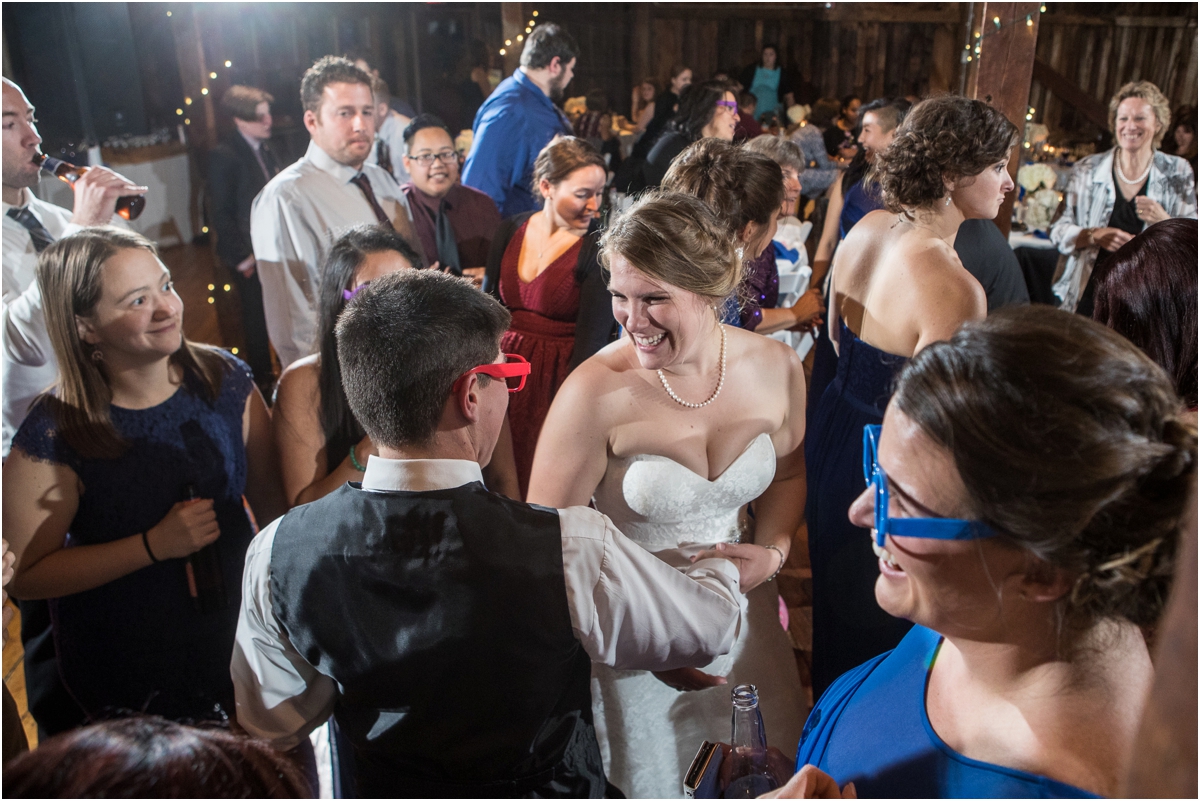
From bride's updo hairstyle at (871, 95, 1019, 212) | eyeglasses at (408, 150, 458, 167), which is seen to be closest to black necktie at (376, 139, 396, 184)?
eyeglasses at (408, 150, 458, 167)

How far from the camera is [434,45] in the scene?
31.7 ft

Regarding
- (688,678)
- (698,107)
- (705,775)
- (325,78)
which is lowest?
(688,678)

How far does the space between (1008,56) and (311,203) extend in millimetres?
2756

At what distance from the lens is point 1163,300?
4.81ft

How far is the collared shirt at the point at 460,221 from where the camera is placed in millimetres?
3426

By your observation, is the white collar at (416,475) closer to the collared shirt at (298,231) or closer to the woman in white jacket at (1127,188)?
the collared shirt at (298,231)

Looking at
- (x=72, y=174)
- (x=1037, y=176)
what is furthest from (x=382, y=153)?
(x=1037, y=176)

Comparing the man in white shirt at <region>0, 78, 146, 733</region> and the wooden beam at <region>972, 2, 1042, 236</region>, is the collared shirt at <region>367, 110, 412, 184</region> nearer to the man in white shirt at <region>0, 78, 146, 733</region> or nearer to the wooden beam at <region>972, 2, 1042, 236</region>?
the man in white shirt at <region>0, 78, 146, 733</region>

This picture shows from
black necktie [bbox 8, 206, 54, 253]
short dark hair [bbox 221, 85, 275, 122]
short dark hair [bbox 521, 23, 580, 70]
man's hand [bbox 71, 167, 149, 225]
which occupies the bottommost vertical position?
black necktie [bbox 8, 206, 54, 253]

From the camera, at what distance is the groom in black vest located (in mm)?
1062

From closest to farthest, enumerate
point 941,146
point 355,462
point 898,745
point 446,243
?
point 898,745 < point 355,462 < point 941,146 < point 446,243

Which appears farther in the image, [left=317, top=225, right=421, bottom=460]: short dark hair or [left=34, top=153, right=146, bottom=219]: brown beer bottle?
[left=34, top=153, right=146, bottom=219]: brown beer bottle

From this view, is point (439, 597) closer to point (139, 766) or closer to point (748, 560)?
point (139, 766)

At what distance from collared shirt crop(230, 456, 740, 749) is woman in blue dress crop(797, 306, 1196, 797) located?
35 cm
